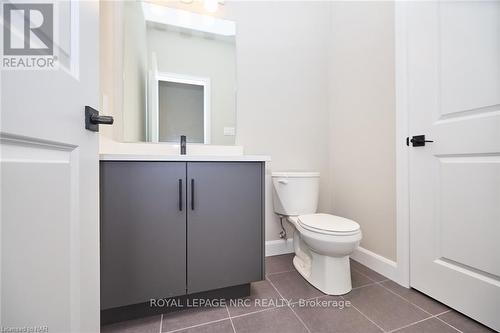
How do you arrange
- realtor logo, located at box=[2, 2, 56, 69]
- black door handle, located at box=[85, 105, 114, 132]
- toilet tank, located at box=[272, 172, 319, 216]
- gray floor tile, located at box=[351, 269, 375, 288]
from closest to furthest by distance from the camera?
realtor logo, located at box=[2, 2, 56, 69] < black door handle, located at box=[85, 105, 114, 132] < gray floor tile, located at box=[351, 269, 375, 288] < toilet tank, located at box=[272, 172, 319, 216]

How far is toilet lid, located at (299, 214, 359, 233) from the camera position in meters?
1.25

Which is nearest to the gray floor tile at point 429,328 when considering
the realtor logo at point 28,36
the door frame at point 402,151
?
the door frame at point 402,151

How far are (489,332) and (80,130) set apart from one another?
1790 mm

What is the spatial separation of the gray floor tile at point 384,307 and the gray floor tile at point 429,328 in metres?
0.03

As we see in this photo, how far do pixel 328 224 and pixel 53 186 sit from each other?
→ 129cm

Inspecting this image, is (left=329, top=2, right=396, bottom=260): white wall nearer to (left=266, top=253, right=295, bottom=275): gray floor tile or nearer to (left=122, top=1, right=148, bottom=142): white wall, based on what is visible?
(left=266, top=253, right=295, bottom=275): gray floor tile

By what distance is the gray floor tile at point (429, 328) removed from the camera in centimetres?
100

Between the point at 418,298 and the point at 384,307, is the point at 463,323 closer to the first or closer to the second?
the point at 418,298

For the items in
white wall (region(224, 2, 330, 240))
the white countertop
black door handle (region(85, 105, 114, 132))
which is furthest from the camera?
white wall (region(224, 2, 330, 240))

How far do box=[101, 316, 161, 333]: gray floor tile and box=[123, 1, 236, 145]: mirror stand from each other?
1068 mm

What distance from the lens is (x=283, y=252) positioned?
1887mm

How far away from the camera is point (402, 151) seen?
1.37 meters

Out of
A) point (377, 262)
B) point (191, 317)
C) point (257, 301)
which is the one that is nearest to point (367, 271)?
point (377, 262)

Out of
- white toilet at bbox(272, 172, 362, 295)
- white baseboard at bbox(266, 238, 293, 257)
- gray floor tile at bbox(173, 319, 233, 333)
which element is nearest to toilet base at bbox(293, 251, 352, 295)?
white toilet at bbox(272, 172, 362, 295)
